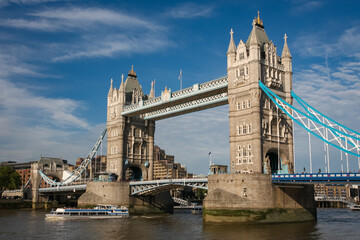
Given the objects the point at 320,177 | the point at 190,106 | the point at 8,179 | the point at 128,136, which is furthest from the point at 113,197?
the point at 8,179

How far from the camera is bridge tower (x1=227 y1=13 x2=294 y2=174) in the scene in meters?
56.8

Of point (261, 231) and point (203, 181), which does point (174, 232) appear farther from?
point (203, 181)

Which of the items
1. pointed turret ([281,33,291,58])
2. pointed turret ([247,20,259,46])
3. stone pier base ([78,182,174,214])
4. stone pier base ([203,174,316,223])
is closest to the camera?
stone pier base ([203,174,316,223])

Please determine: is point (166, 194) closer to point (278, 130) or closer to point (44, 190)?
point (278, 130)

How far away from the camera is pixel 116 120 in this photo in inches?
3297

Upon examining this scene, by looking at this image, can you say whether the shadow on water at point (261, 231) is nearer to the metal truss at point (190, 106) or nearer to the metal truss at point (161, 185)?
the metal truss at point (161, 185)

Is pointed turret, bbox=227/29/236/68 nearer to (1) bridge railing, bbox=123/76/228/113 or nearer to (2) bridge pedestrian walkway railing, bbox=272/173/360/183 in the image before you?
(1) bridge railing, bbox=123/76/228/113

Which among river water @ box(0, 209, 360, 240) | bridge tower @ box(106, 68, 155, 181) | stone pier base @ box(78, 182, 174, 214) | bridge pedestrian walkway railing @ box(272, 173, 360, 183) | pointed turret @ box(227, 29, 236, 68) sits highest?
pointed turret @ box(227, 29, 236, 68)

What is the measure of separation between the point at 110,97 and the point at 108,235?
47.1 m

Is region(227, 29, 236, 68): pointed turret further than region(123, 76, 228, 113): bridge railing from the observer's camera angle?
No

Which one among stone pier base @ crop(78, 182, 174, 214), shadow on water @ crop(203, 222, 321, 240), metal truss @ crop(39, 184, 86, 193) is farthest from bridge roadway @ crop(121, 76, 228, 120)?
shadow on water @ crop(203, 222, 321, 240)

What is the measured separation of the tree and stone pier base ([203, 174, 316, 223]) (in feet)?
260

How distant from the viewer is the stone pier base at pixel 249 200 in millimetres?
50812

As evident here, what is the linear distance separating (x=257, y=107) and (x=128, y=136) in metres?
34.2
